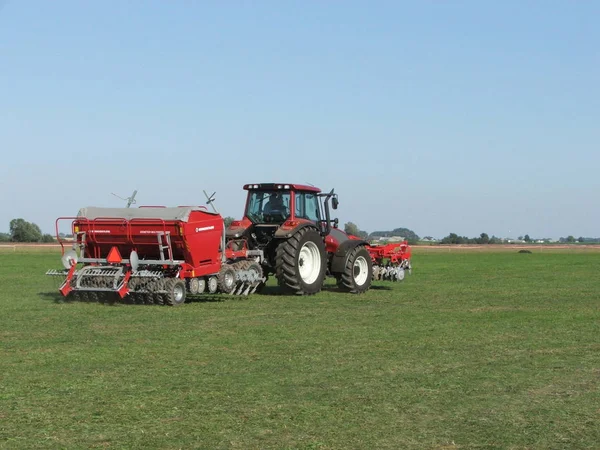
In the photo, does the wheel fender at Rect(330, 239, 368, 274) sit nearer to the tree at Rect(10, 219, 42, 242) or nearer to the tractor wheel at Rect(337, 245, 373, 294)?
the tractor wheel at Rect(337, 245, 373, 294)

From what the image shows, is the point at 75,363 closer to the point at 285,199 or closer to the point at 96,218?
the point at 96,218

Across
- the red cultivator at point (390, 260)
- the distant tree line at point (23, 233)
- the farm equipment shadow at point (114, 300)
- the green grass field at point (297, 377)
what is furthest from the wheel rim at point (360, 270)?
the distant tree line at point (23, 233)

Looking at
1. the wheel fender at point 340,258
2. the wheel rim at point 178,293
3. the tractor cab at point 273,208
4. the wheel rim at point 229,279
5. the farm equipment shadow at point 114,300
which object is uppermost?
the tractor cab at point 273,208

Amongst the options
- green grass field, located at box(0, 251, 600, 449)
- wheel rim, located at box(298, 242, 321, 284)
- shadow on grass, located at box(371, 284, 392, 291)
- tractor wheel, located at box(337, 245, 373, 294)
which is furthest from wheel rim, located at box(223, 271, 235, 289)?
shadow on grass, located at box(371, 284, 392, 291)

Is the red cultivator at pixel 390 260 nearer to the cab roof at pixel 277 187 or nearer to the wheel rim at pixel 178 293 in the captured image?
the cab roof at pixel 277 187

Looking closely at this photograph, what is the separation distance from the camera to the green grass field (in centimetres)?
598

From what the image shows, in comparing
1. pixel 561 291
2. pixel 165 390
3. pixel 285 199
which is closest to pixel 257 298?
pixel 285 199

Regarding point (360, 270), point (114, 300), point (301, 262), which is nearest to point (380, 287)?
point (360, 270)

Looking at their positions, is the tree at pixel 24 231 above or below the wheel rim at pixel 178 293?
above

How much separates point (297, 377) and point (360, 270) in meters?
10.9

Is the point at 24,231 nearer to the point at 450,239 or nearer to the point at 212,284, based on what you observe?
the point at 450,239

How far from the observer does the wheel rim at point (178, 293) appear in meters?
14.7

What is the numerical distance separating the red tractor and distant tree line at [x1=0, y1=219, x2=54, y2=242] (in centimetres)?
7392

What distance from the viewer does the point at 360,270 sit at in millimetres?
18891
